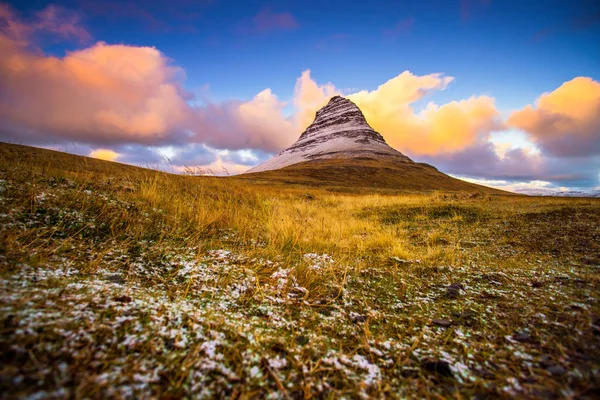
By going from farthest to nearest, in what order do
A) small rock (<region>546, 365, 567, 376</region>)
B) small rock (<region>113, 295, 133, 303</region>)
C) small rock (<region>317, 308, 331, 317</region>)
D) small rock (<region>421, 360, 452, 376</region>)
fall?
small rock (<region>317, 308, 331, 317</region>)
small rock (<region>113, 295, 133, 303</region>)
small rock (<region>421, 360, 452, 376</region>)
small rock (<region>546, 365, 567, 376</region>)

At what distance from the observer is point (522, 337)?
1.78 m

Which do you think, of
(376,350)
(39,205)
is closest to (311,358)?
(376,350)

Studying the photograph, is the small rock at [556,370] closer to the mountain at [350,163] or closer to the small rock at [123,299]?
the small rock at [123,299]

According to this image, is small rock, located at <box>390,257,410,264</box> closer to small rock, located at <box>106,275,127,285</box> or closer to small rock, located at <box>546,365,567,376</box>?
small rock, located at <box>546,365,567,376</box>

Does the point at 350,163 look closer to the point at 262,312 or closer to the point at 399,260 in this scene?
the point at 399,260

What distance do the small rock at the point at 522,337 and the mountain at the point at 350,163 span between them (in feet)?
187

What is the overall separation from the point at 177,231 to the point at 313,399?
123 inches

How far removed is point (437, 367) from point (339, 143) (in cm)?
14313

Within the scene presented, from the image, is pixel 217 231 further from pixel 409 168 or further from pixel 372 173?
pixel 409 168

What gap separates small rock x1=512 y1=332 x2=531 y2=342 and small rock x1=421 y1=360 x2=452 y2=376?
639 millimetres

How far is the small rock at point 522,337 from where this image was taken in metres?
1.76

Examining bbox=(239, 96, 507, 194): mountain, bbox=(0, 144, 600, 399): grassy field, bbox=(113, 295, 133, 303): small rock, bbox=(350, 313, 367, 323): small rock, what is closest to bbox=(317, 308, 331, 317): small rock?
bbox=(0, 144, 600, 399): grassy field

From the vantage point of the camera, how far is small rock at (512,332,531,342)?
1760mm

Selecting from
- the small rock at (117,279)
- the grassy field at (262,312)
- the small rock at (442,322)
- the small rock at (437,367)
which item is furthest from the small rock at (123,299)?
the small rock at (442,322)
